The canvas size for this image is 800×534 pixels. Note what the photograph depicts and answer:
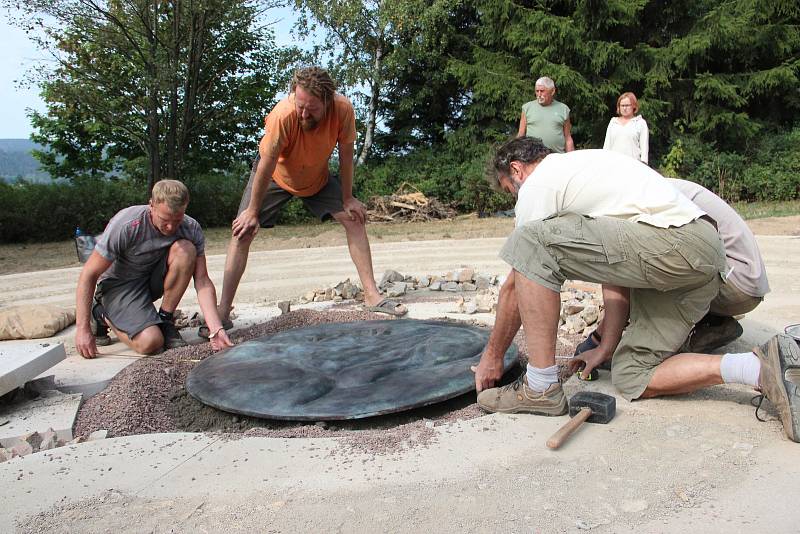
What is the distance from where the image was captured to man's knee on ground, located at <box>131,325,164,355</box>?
10.5ft

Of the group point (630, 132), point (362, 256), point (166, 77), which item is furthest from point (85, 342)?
point (166, 77)

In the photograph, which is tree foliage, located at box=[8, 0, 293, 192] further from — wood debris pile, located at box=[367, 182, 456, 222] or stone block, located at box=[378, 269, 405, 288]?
stone block, located at box=[378, 269, 405, 288]

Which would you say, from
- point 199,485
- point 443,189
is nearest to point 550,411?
point 199,485

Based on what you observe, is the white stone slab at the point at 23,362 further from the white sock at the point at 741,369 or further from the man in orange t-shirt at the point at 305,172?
the white sock at the point at 741,369

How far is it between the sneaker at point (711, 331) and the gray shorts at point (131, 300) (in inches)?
95.7

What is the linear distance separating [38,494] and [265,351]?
119 centimetres

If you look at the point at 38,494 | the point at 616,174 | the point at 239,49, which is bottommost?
the point at 38,494

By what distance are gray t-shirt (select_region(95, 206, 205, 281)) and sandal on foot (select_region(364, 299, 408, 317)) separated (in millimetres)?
1023

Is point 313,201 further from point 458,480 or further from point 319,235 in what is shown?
point 319,235

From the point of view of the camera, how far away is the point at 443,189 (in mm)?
11555

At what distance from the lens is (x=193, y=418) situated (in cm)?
255

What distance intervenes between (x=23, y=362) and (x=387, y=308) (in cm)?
187

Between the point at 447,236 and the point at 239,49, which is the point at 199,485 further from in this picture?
the point at 239,49

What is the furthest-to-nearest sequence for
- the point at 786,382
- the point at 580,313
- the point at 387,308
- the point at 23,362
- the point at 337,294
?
the point at 337,294 < the point at 387,308 < the point at 580,313 < the point at 23,362 < the point at 786,382
